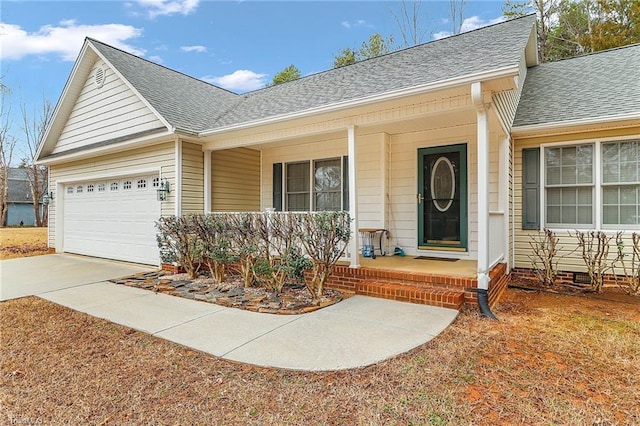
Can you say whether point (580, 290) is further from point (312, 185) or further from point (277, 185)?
point (277, 185)

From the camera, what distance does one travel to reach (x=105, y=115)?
8820 mm

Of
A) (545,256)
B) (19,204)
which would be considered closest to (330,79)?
(545,256)

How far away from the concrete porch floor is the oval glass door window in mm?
1165

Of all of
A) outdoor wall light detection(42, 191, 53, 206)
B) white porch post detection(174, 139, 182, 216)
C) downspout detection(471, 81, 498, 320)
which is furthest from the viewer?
outdoor wall light detection(42, 191, 53, 206)

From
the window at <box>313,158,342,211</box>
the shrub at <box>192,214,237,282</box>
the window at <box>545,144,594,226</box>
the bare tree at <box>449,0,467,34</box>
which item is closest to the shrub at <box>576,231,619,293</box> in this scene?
the window at <box>545,144,594,226</box>

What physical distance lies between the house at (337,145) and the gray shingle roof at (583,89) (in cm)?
8

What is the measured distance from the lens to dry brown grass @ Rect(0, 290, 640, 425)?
237 centimetres

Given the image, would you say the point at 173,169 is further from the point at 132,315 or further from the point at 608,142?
A: the point at 608,142

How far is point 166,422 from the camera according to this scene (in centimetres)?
230

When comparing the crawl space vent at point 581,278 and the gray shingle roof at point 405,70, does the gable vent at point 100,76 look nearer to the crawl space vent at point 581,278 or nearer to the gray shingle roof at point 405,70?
the gray shingle roof at point 405,70

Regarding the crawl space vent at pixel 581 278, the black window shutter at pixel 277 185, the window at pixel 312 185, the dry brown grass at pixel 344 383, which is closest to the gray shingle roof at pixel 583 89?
the crawl space vent at pixel 581 278

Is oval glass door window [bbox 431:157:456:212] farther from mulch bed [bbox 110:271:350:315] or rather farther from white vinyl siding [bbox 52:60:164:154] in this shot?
white vinyl siding [bbox 52:60:164:154]


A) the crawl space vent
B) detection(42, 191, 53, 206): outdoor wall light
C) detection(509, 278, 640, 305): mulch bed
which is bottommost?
detection(509, 278, 640, 305): mulch bed

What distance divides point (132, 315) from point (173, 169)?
359 cm
